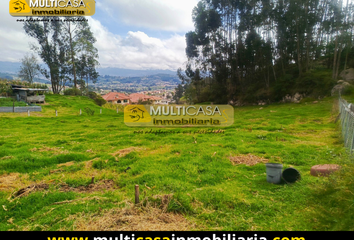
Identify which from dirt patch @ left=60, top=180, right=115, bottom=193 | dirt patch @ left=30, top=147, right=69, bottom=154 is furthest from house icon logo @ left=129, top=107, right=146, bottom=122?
dirt patch @ left=60, top=180, right=115, bottom=193

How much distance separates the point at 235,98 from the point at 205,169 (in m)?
28.5

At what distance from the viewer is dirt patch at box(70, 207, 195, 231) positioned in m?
3.29

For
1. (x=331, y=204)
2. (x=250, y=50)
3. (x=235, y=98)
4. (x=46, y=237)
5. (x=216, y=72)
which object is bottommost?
(x=46, y=237)

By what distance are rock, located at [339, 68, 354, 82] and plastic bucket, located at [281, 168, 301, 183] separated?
88.6ft

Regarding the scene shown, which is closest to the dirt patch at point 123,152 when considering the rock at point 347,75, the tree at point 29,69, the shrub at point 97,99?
the rock at point 347,75

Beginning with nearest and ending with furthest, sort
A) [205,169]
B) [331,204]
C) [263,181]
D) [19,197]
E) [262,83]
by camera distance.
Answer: [331,204] < [19,197] < [263,181] < [205,169] < [262,83]

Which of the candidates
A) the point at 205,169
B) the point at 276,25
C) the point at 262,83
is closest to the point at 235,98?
the point at 262,83

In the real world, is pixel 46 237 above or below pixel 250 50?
below

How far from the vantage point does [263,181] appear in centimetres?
504

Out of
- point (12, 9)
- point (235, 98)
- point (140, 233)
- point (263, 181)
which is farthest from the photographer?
point (235, 98)

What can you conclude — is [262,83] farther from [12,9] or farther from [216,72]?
[12,9]

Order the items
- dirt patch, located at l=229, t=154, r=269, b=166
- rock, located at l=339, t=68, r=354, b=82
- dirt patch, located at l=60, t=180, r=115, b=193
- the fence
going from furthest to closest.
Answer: rock, located at l=339, t=68, r=354, b=82, dirt patch, located at l=229, t=154, r=269, b=166, the fence, dirt patch, located at l=60, t=180, r=115, b=193

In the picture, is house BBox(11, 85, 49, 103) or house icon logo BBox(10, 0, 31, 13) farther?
house BBox(11, 85, 49, 103)

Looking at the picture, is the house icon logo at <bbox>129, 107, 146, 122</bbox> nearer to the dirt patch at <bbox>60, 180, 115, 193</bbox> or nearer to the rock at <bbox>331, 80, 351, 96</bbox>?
the dirt patch at <bbox>60, 180, 115, 193</bbox>
